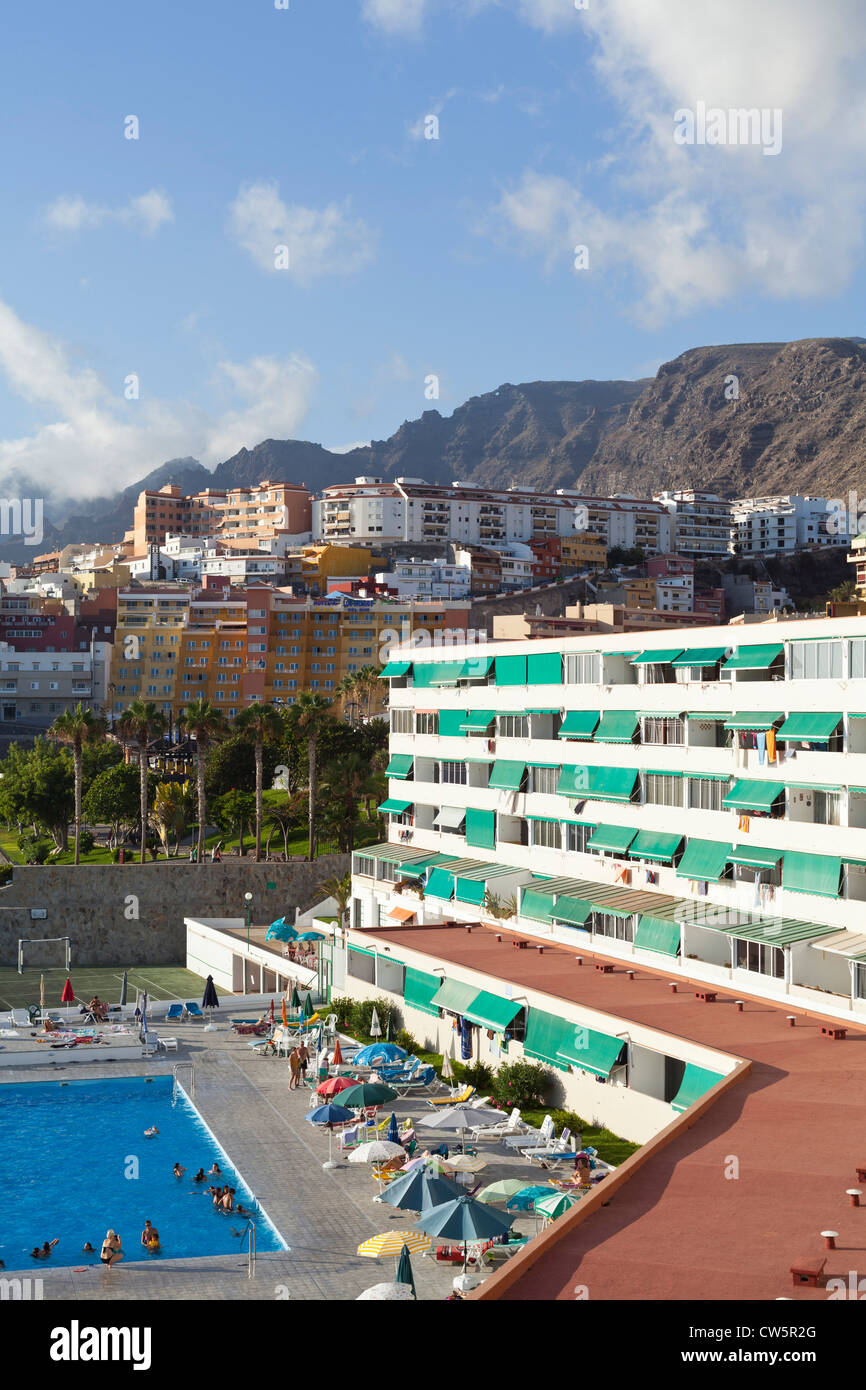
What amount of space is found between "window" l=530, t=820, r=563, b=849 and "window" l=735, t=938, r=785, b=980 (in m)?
10.1

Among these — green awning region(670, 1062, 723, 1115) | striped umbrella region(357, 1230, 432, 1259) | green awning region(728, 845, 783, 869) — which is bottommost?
striped umbrella region(357, 1230, 432, 1259)

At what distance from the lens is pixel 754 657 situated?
99.0 feet

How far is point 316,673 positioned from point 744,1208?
106 metres

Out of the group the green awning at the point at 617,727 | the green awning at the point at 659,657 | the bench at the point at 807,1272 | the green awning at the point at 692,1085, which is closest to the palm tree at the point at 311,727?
the green awning at the point at 617,727

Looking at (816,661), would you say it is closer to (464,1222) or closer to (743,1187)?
(743,1187)

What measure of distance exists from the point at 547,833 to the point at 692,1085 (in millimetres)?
Result: 15830

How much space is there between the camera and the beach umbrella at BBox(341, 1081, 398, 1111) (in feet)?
94.8

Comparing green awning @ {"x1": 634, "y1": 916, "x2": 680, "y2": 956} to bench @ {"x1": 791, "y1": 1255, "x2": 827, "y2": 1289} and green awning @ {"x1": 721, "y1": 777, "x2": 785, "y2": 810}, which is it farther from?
bench @ {"x1": 791, "y1": 1255, "x2": 827, "y2": 1289}

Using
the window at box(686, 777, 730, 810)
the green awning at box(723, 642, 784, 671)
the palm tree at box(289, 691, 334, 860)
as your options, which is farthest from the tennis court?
the green awning at box(723, 642, 784, 671)

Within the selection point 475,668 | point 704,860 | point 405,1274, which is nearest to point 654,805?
point 704,860

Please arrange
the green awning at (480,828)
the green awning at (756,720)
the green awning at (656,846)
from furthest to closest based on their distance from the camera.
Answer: the green awning at (480,828)
the green awning at (656,846)
the green awning at (756,720)

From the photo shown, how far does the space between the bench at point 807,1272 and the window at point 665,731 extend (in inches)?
781

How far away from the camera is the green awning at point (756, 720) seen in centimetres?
2953

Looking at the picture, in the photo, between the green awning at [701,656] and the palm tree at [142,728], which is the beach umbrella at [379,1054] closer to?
the green awning at [701,656]
